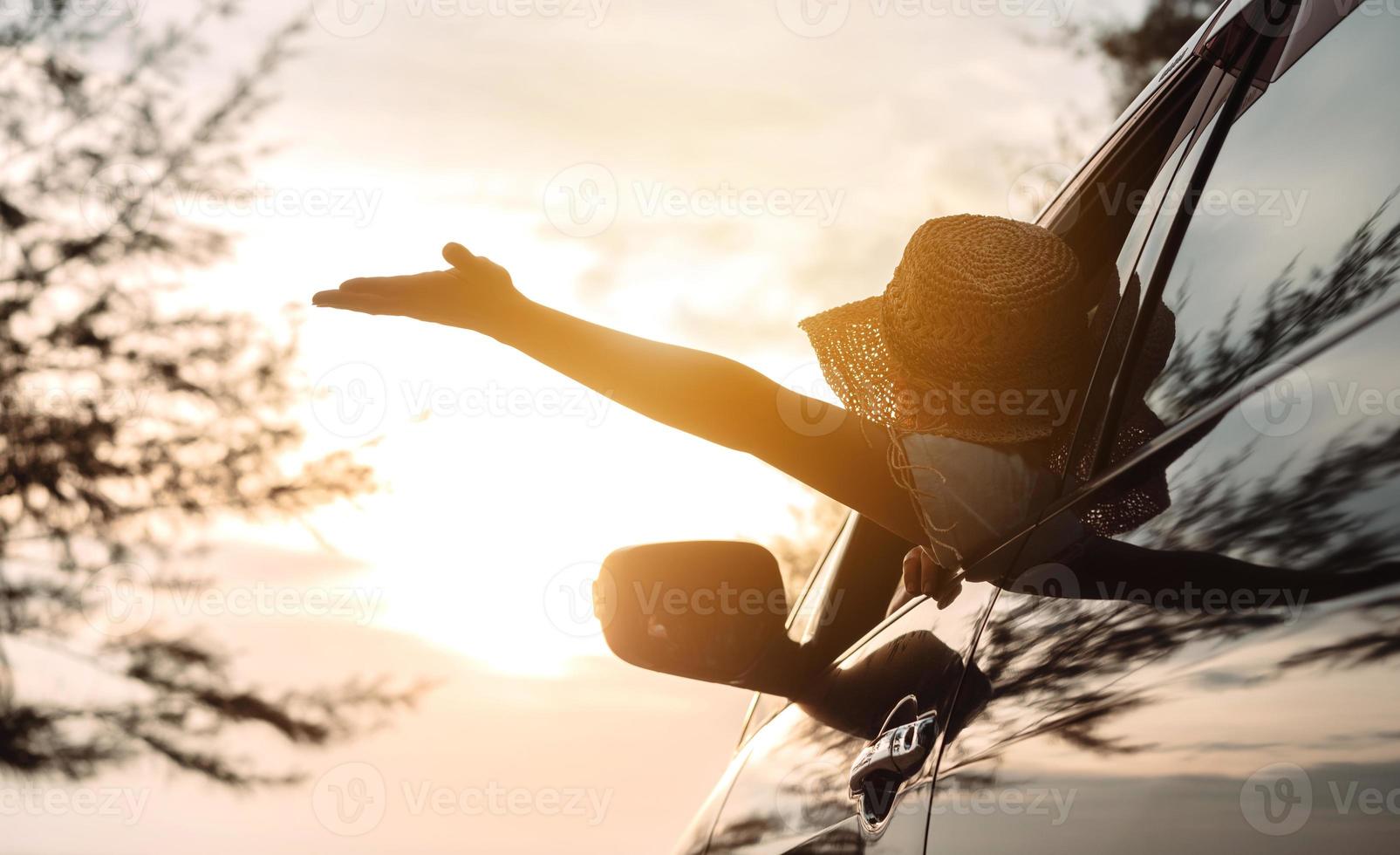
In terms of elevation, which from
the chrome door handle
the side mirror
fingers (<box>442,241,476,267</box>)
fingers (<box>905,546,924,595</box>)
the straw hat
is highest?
the straw hat

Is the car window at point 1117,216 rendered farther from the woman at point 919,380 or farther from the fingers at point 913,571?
the fingers at point 913,571

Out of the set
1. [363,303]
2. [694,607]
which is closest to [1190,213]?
[363,303]

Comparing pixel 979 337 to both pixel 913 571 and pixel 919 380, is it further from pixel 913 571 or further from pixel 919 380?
pixel 913 571

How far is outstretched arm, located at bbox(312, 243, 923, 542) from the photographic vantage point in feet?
5.11

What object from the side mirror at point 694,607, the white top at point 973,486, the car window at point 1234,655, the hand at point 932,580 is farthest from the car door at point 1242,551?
the side mirror at point 694,607

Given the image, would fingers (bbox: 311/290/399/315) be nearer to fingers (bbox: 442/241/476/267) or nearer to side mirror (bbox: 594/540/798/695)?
fingers (bbox: 442/241/476/267)

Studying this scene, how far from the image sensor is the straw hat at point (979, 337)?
5.25 feet

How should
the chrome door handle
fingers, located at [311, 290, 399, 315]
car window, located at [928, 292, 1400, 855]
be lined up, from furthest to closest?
fingers, located at [311, 290, 399, 315] < the chrome door handle < car window, located at [928, 292, 1400, 855]

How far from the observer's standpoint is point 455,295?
1.60 meters

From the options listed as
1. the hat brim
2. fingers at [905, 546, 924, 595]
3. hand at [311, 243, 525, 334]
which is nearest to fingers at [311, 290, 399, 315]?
hand at [311, 243, 525, 334]

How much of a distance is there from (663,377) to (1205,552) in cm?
73

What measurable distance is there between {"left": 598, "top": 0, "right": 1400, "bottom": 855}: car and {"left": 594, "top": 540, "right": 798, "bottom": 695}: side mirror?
0.33m

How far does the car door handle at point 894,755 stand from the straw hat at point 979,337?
15.0 inches

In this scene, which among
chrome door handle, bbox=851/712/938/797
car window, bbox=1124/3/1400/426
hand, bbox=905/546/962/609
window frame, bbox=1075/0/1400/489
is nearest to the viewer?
car window, bbox=1124/3/1400/426
